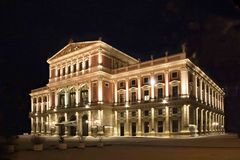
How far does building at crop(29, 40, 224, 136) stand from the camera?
54.8m

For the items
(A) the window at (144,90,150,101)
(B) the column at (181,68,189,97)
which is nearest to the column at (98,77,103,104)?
(A) the window at (144,90,150,101)

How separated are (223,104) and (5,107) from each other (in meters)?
91.4

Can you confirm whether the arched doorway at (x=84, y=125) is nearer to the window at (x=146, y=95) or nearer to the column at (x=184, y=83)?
the window at (x=146, y=95)

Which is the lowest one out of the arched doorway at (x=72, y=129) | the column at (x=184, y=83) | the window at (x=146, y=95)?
the arched doorway at (x=72, y=129)

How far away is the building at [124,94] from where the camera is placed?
54.8m

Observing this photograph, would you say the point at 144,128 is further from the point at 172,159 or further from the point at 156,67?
the point at 172,159

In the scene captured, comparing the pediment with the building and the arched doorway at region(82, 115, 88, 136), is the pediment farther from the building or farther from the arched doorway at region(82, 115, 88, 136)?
the arched doorway at region(82, 115, 88, 136)

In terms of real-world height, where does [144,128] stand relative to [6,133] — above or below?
below

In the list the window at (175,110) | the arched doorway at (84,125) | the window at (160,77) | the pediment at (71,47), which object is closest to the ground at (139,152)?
the window at (175,110)

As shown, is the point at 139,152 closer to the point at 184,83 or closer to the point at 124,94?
the point at 184,83

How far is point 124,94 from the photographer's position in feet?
207

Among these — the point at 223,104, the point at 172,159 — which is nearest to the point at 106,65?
the point at 223,104

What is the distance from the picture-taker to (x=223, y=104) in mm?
89875

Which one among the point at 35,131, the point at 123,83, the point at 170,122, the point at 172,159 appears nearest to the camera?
the point at 172,159
